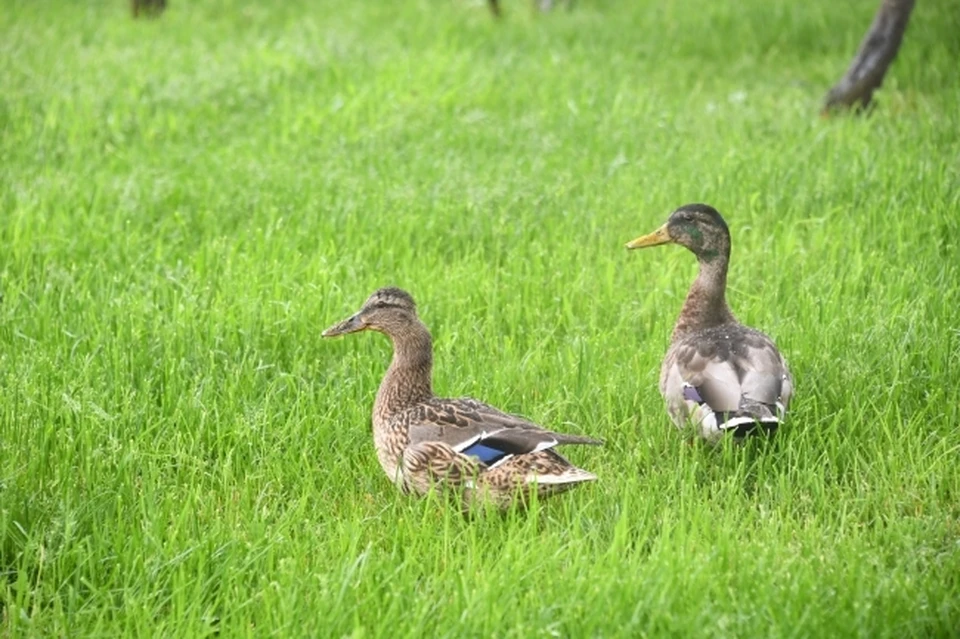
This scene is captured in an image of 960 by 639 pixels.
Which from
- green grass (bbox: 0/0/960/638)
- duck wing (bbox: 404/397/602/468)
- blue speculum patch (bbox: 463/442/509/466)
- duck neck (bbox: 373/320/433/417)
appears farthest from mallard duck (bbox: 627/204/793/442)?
duck neck (bbox: 373/320/433/417)

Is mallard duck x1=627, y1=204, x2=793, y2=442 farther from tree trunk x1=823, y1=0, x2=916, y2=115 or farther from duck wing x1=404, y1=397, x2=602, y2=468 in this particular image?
tree trunk x1=823, y1=0, x2=916, y2=115

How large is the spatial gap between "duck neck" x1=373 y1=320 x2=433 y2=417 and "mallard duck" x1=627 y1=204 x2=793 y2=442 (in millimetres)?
977

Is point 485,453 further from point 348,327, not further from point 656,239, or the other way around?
point 656,239

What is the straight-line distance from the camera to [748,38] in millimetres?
12578

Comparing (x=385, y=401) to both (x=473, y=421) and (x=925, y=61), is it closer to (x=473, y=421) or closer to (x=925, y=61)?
(x=473, y=421)

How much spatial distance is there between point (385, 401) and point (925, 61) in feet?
25.9

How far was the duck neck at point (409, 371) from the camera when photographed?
5.14 meters

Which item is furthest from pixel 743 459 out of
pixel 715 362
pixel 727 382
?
pixel 715 362

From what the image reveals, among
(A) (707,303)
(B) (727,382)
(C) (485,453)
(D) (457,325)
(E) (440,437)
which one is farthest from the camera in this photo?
(D) (457,325)

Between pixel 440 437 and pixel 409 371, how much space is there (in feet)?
Answer: 1.63

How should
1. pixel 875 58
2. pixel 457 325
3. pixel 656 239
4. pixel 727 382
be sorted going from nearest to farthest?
1. pixel 727 382
2. pixel 656 239
3. pixel 457 325
4. pixel 875 58

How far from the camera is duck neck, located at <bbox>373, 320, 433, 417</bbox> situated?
5145 mm

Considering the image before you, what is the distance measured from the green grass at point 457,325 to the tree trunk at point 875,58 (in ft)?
1.02

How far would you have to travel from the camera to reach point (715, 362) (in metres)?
5.11
